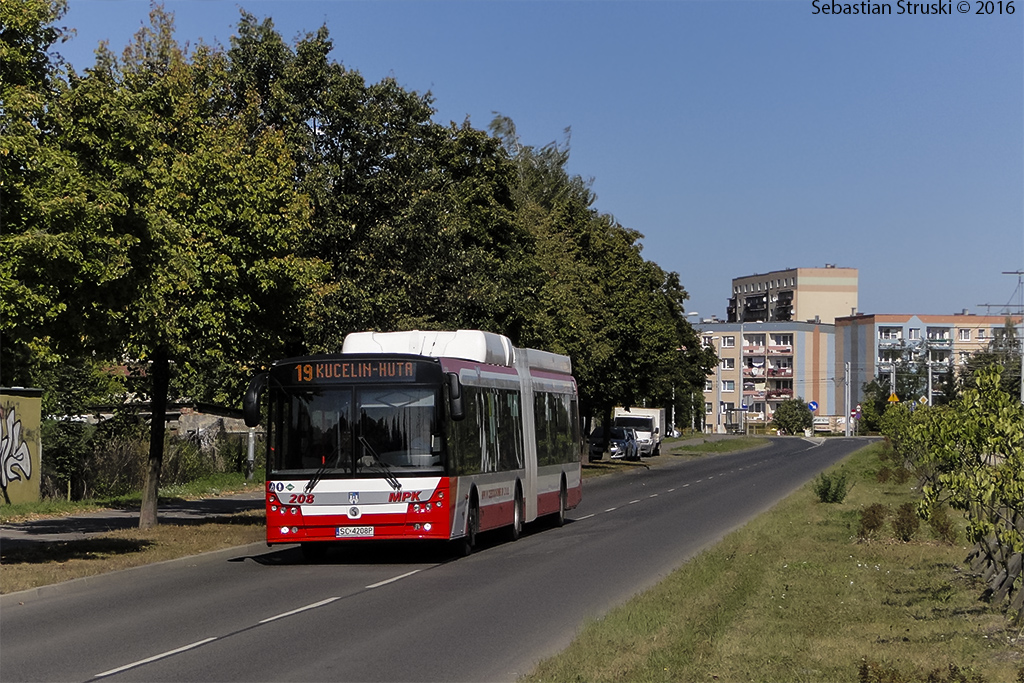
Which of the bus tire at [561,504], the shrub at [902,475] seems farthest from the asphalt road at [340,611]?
the shrub at [902,475]

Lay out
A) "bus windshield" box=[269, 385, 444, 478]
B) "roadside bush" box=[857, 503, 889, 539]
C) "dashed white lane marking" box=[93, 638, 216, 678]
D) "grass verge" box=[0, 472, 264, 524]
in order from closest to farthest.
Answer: "dashed white lane marking" box=[93, 638, 216, 678] < "bus windshield" box=[269, 385, 444, 478] < "roadside bush" box=[857, 503, 889, 539] < "grass verge" box=[0, 472, 264, 524]

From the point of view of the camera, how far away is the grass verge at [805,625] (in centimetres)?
→ 948

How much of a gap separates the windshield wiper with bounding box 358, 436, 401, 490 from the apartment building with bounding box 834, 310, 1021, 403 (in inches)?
6138

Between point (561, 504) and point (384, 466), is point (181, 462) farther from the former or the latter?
point (384, 466)

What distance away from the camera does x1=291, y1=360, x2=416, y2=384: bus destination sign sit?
18719 mm

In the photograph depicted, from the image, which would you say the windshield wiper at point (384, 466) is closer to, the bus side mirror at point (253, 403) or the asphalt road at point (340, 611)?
the asphalt road at point (340, 611)

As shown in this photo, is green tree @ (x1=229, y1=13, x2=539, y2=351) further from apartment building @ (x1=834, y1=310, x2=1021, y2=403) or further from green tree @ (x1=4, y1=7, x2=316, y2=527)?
apartment building @ (x1=834, y1=310, x2=1021, y2=403)

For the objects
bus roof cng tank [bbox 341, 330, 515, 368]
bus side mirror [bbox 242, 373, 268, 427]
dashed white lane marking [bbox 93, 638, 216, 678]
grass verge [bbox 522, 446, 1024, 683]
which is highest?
bus roof cng tank [bbox 341, 330, 515, 368]

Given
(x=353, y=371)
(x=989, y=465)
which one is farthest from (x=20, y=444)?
(x=989, y=465)

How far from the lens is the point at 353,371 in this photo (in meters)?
18.7

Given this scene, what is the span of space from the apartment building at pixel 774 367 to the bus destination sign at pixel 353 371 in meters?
159

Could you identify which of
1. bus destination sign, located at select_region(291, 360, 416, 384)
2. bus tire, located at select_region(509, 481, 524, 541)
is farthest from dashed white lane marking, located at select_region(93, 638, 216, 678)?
bus tire, located at select_region(509, 481, 524, 541)

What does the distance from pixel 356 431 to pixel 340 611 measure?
5.25 metres

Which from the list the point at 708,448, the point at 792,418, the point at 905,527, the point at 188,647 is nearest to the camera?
the point at 188,647
